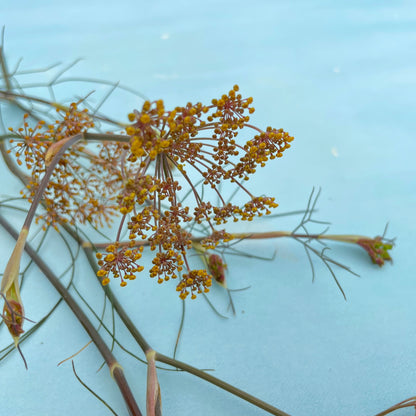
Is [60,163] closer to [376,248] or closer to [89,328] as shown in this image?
[89,328]

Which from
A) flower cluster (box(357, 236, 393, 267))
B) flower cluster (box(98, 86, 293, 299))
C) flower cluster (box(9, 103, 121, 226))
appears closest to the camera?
flower cluster (box(98, 86, 293, 299))

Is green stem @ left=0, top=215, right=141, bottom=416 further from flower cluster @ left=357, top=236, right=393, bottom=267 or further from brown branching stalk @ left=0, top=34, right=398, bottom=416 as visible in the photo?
flower cluster @ left=357, top=236, right=393, bottom=267

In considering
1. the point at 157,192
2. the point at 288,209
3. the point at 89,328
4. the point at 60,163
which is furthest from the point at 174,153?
the point at 288,209

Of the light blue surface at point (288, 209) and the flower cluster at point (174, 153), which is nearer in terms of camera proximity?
the flower cluster at point (174, 153)

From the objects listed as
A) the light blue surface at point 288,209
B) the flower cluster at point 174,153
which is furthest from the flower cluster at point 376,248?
the flower cluster at point 174,153

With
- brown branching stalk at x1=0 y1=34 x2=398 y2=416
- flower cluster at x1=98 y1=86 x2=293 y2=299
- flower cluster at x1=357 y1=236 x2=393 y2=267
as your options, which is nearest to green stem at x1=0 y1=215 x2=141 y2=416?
brown branching stalk at x1=0 y1=34 x2=398 y2=416

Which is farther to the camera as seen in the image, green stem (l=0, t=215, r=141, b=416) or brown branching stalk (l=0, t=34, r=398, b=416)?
green stem (l=0, t=215, r=141, b=416)

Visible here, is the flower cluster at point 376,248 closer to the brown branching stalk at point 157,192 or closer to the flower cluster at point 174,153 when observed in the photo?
the brown branching stalk at point 157,192

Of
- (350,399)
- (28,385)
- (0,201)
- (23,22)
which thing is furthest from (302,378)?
(23,22)
